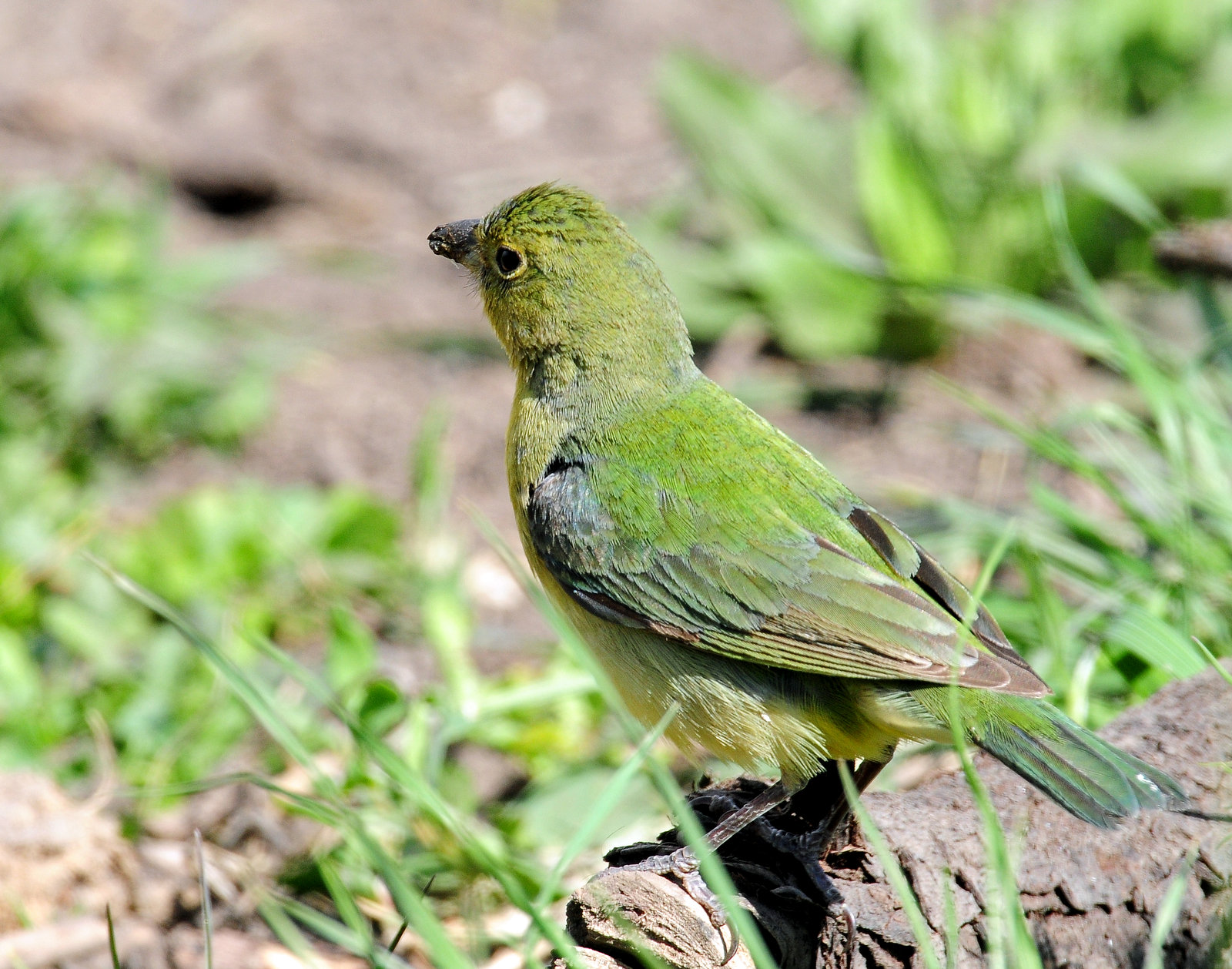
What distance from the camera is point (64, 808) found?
3.84m

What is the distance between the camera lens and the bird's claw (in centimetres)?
262

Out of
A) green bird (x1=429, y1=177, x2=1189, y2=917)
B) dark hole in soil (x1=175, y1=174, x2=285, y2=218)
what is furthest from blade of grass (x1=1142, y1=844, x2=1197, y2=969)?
dark hole in soil (x1=175, y1=174, x2=285, y2=218)

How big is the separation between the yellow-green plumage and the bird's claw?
32cm

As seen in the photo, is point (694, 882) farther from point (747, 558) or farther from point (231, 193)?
point (231, 193)

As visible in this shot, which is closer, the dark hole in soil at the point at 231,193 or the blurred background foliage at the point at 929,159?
the blurred background foliage at the point at 929,159

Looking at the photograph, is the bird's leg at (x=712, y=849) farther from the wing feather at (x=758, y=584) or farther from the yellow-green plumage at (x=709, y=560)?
the wing feather at (x=758, y=584)

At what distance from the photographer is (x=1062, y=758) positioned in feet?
8.70

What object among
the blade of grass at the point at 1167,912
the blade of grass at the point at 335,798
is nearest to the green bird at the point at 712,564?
the blade of grass at the point at 1167,912

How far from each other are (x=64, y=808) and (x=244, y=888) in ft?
1.79

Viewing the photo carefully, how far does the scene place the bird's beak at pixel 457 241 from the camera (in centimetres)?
398

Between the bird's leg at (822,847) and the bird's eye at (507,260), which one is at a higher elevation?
the bird's eye at (507,260)

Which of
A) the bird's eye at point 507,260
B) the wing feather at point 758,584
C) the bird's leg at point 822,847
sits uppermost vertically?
the bird's eye at point 507,260

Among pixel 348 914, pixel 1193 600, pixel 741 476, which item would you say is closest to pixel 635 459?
pixel 741 476

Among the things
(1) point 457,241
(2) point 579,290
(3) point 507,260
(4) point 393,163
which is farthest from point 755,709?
(4) point 393,163
